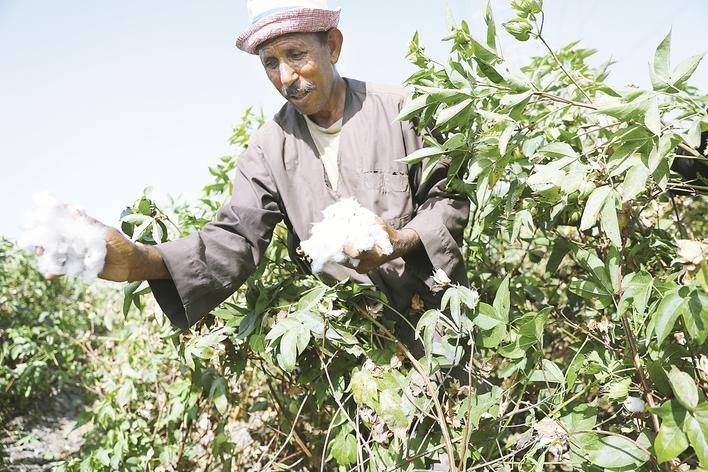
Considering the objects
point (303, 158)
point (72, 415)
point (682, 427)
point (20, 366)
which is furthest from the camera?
point (72, 415)

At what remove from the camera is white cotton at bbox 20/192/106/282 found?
1.10m

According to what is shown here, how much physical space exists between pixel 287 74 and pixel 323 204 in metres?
0.36

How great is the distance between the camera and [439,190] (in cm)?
164

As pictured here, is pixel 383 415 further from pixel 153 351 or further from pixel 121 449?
pixel 153 351

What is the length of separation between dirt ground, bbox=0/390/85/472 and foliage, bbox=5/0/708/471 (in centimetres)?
170

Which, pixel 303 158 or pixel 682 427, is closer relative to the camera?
pixel 682 427

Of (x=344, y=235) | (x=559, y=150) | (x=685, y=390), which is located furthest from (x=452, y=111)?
(x=685, y=390)

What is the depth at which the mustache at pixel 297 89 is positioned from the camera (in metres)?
1.64

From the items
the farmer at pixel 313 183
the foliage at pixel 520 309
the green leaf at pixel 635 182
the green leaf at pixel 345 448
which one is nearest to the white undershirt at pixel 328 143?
the farmer at pixel 313 183

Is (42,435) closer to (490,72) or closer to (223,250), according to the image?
(223,250)

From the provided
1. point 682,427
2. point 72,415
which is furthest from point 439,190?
point 72,415

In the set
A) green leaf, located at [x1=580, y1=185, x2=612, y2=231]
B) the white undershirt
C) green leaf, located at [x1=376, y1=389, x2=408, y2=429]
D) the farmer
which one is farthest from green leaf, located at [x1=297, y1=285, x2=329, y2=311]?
green leaf, located at [x1=580, y1=185, x2=612, y2=231]

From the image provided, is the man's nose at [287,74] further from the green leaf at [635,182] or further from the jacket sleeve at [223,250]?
the green leaf at [635,182]

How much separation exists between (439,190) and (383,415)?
0.62 meters
